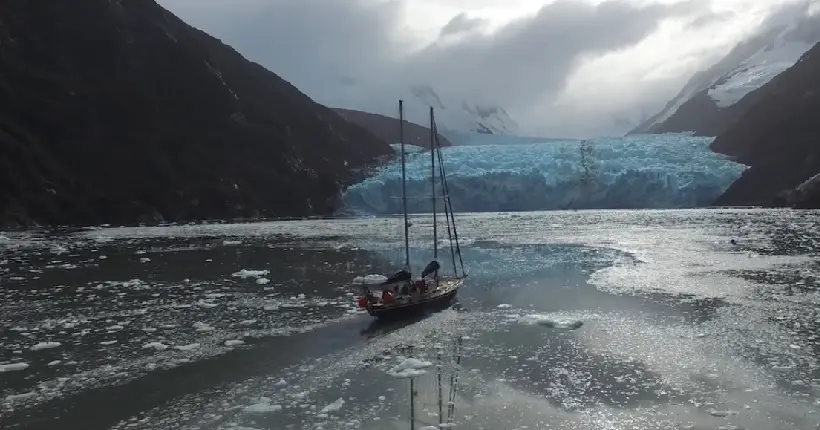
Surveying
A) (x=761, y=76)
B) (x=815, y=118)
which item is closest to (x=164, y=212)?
(x=815, y=118)

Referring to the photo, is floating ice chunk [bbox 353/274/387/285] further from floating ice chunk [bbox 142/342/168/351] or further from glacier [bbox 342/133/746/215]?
glacier [bbox 342/133/746/215]

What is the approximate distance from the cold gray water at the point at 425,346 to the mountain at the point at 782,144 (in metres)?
57.0

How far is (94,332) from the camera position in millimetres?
18469

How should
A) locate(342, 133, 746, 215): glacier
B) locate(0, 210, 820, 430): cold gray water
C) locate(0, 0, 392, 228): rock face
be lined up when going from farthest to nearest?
locate(342, 133, 746, 215): glacier
locate(0, 0, 392, 228): rock face
locate(0, 210, 820, 430): cold gray water

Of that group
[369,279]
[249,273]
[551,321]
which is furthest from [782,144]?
[551,321]

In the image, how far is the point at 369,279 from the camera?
2761cm

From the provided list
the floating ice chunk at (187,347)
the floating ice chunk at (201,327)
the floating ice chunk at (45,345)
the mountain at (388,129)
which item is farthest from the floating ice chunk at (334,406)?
the mountain at (388,129)

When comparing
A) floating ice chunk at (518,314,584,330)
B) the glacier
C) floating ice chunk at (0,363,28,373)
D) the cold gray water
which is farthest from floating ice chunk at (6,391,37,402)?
the glacier

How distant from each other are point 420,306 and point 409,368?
21.9 ft

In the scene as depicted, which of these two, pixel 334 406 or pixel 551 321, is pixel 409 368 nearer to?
pixel 334 406

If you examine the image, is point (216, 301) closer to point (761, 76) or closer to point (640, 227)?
A: point (640, 227)

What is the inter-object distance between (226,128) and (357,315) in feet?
270

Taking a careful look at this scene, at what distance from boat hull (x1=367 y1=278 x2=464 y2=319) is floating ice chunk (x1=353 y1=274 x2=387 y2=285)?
148 inches

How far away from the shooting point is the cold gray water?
1173 centimetres
